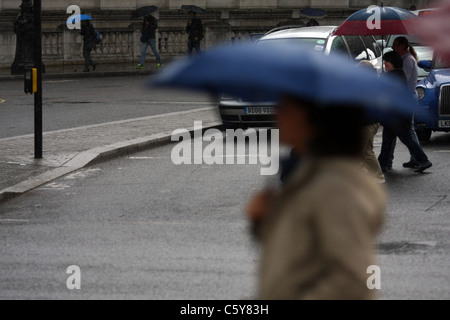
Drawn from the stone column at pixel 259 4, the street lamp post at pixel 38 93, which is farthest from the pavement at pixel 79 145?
the stone column at pixel 259 4

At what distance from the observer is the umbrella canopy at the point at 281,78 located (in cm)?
325

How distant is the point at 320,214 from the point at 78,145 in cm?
1496

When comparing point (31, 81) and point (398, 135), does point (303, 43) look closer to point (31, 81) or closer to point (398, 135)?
point (398, 135)

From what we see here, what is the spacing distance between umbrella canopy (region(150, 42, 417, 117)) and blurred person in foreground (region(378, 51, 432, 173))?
11.4 m

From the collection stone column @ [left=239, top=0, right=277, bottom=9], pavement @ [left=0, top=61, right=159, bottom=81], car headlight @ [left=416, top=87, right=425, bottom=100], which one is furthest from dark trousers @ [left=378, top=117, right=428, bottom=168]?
stone column @ [left=239, top=0, right=277, bottom=9]

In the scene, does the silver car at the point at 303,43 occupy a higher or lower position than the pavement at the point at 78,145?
higher

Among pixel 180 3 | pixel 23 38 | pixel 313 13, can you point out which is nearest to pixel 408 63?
pixel 23 38

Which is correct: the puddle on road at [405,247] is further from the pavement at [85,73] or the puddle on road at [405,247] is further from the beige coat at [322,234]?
the pavement at [85,73]

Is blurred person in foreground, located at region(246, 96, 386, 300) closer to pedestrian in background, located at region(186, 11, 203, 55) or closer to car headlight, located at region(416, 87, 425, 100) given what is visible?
car headlight, located at region(416, 87, 425, 100)

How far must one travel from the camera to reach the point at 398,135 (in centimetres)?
1502

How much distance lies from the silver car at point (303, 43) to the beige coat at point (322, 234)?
594 inches

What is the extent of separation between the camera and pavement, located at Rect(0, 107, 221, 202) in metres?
14.8
